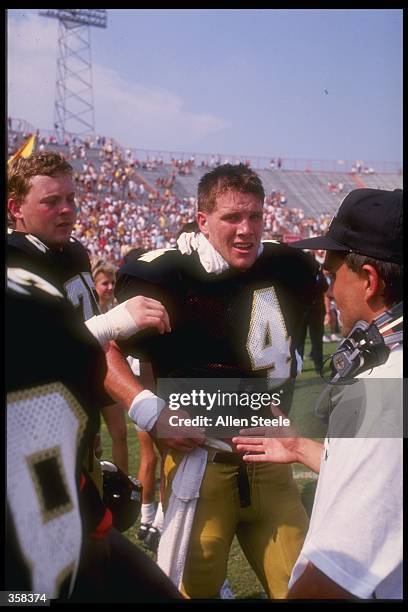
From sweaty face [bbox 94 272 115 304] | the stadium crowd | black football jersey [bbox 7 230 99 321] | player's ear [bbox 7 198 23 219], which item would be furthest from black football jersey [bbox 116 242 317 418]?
the stadium crowd

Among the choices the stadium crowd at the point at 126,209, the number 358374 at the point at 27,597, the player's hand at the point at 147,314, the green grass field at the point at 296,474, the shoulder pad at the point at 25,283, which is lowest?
the green grass field at the point at 296,474

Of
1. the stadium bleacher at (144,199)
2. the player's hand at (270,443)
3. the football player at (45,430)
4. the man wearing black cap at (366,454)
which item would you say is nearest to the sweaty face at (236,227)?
the player's hand at (270,443)

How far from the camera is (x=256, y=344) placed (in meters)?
1.91

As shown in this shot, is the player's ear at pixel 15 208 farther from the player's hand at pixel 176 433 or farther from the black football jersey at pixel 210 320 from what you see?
the player's hand at pixel 176 433

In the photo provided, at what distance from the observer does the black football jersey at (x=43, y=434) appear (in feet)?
2.54

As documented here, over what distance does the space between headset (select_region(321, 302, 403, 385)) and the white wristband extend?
0.63 meters

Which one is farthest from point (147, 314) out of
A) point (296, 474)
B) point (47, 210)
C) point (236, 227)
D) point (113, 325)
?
point (296, 474)

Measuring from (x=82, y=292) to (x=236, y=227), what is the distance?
2.26 ft

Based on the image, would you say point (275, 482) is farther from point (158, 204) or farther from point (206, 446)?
point (158, 204)

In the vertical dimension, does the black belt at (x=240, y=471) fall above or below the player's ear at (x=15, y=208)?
below

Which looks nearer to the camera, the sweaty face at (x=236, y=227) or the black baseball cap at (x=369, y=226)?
the black baseball cap at (x=369, y=226)

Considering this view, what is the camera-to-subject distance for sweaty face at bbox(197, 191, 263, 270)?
6.23ft
